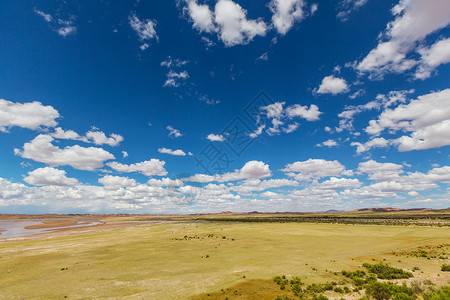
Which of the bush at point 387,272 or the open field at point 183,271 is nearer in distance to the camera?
the open field at point 183,271

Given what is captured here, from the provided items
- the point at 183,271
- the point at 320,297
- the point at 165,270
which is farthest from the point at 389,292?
the point at 165,270

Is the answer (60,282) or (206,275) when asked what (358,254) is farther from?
(60,282)

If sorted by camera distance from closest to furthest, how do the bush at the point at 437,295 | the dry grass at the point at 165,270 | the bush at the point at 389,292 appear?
the bush at the point at 437,295
the bush at the point at 389,292
the dry grass at the point at 165,270

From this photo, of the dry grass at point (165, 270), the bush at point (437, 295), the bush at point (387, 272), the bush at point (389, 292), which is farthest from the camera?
the bush at point (387, 272)

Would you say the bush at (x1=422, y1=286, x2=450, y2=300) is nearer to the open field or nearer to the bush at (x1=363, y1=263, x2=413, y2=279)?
the open field

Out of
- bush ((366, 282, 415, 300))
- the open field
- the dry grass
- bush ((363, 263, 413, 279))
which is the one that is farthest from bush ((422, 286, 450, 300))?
the dry grass

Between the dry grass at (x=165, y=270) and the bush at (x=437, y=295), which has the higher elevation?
the bush at (x=437, y=295)

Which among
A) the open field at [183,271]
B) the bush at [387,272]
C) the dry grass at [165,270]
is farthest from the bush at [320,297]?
the bush at [387,272]

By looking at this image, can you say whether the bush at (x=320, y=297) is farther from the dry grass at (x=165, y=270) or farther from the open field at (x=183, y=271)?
the dry grass at (x=165, y=270)

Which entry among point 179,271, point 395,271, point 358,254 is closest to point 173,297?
point 179,271

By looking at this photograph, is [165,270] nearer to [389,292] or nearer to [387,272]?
[389,292]

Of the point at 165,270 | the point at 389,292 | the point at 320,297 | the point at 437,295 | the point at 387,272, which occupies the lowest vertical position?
the point at 165,270

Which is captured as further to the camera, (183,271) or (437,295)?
(183,271)
